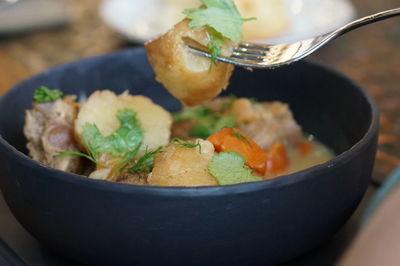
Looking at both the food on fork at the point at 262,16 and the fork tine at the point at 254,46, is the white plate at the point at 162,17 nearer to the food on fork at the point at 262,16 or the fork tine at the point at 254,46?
the food on fork at the point at 262,16

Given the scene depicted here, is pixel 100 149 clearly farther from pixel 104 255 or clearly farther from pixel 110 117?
pixel 104 255

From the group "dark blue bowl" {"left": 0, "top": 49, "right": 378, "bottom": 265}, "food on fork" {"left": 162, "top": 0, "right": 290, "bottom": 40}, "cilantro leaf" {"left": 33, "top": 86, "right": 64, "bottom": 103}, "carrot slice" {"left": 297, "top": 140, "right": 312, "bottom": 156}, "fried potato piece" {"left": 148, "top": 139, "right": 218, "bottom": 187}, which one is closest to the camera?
"dark blue bowl" {"left": 0, "top": 49, "right": 378, "bottom": 265}

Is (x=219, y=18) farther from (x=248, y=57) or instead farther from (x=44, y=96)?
(x=44, y=96)

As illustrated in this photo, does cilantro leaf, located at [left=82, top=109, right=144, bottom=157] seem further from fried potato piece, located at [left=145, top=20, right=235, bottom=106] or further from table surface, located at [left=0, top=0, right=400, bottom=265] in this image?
table surface, located at [left=0, top=0, right=400, bottom=265]

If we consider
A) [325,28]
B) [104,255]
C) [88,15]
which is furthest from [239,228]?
[88,15]

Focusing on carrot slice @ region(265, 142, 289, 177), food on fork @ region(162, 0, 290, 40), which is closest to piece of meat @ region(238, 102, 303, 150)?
carrot slice @ region(265, 142, 289, 177)

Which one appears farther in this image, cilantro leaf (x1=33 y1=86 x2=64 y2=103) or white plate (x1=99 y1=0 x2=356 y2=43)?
white plate (x1=99 y1=0 x2=356 y2=43)
